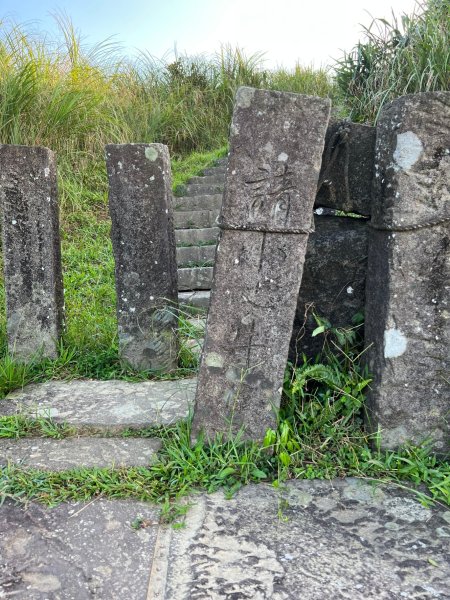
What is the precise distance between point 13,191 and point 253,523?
2550mm

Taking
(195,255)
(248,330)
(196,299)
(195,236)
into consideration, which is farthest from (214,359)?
(195,236)

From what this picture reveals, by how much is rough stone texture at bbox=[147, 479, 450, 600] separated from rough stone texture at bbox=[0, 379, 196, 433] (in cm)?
80

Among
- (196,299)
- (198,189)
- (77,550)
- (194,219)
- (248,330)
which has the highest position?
(198,189)

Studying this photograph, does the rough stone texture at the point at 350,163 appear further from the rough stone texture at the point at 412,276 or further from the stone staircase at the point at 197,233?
the stone staircase at the point at 197,233

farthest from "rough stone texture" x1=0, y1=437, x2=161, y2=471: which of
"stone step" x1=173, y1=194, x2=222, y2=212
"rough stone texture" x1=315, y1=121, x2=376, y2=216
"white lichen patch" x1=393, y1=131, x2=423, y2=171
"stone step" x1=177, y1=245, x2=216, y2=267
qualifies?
"stone step" x1=173, y1=194, x2=222, y2=212

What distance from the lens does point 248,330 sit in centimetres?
241

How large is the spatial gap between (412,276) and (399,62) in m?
4.44

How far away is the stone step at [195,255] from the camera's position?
5.55 m

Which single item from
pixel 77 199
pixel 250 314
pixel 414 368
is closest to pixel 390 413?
pixel 414 368

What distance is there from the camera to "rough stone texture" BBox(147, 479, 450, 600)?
1.73 metres

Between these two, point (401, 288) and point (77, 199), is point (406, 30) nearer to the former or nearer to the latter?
point (77, 199)

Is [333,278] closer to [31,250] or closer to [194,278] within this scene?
[31,250]

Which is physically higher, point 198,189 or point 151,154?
point 151,154

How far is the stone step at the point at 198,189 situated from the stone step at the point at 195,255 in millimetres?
1608
